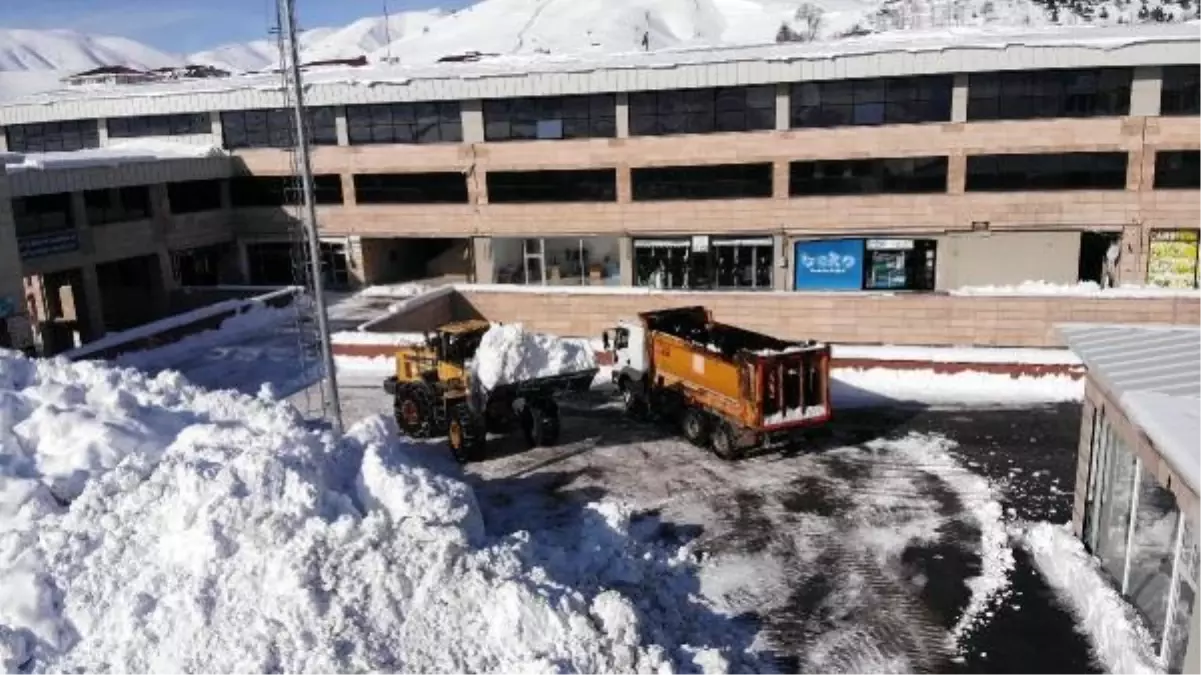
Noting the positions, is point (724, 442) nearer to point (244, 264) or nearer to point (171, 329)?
point (171, 329)

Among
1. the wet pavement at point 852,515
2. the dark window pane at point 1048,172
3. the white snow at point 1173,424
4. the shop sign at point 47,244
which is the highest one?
the dark window pane at point 1048,172

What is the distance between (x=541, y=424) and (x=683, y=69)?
21.1 metres

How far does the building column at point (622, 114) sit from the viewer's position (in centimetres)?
3925

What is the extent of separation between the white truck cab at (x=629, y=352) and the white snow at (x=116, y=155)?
2202cm

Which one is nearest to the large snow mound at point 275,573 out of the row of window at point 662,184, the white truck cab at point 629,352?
the white truck cab at point 629,352

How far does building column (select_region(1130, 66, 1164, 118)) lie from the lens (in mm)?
34031

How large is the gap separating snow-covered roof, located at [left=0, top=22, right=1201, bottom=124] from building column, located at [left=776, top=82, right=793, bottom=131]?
0.73m

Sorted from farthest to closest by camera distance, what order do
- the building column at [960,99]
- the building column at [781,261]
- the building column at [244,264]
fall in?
the building column at [244,264] → the building column at [781,261] → the building column at [960,99]

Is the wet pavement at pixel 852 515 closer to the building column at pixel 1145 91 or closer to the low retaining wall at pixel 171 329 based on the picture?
the low retaining wall at pixel 171 329

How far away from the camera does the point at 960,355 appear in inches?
1022

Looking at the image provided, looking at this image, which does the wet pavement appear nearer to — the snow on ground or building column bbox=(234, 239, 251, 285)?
the snow on ground

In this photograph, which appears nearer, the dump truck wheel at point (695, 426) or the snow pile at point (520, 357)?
the snow pile at point (520, 357)

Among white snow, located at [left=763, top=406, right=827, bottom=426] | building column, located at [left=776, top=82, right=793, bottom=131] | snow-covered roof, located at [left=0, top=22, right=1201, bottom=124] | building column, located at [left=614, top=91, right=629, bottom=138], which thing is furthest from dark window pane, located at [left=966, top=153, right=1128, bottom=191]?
white snow, located at [left=763, top=406, right=827, bottom=426]

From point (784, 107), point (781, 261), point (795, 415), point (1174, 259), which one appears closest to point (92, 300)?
point (781, 261)
